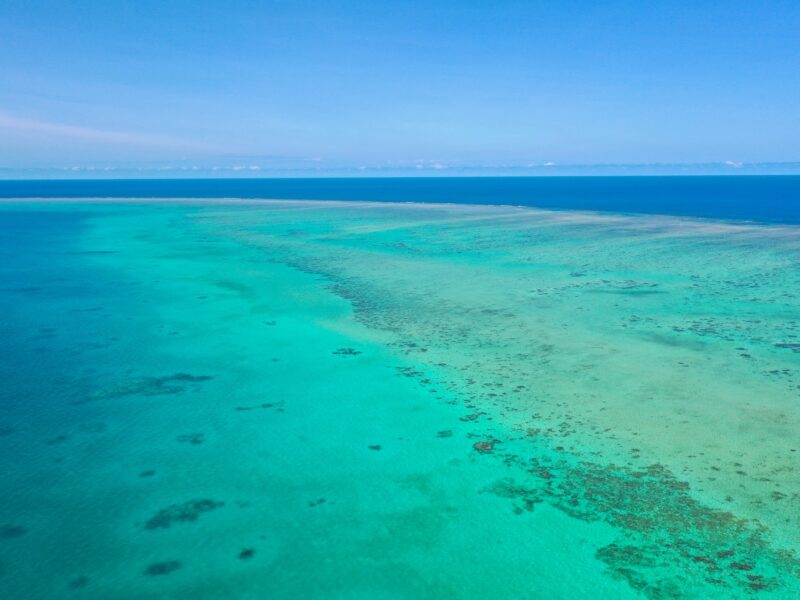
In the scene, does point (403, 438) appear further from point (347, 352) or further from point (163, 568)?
point (347, 352)

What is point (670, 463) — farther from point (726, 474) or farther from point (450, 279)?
point (450, 279)

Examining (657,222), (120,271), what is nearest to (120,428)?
(120,271)

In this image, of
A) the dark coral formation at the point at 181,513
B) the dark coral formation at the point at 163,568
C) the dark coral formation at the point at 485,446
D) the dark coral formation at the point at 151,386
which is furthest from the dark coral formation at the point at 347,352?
the dark coral formation at the point at 163,568

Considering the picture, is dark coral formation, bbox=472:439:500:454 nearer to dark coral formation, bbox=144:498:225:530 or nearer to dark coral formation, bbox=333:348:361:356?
dark coral formation, bbox=144:498:225:530

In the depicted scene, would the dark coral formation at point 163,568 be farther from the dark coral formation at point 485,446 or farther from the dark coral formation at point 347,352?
the dark coral formation at point 347,352

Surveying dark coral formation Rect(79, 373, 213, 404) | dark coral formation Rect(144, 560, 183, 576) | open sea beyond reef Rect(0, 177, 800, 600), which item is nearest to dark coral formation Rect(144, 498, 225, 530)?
open sea beyond reef Rect(0, 177, 800, 600)

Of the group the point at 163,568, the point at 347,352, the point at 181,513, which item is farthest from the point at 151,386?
the point at 163,568

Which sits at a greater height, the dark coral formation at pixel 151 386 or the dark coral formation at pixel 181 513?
the dark coral formation at pixel 151 386
